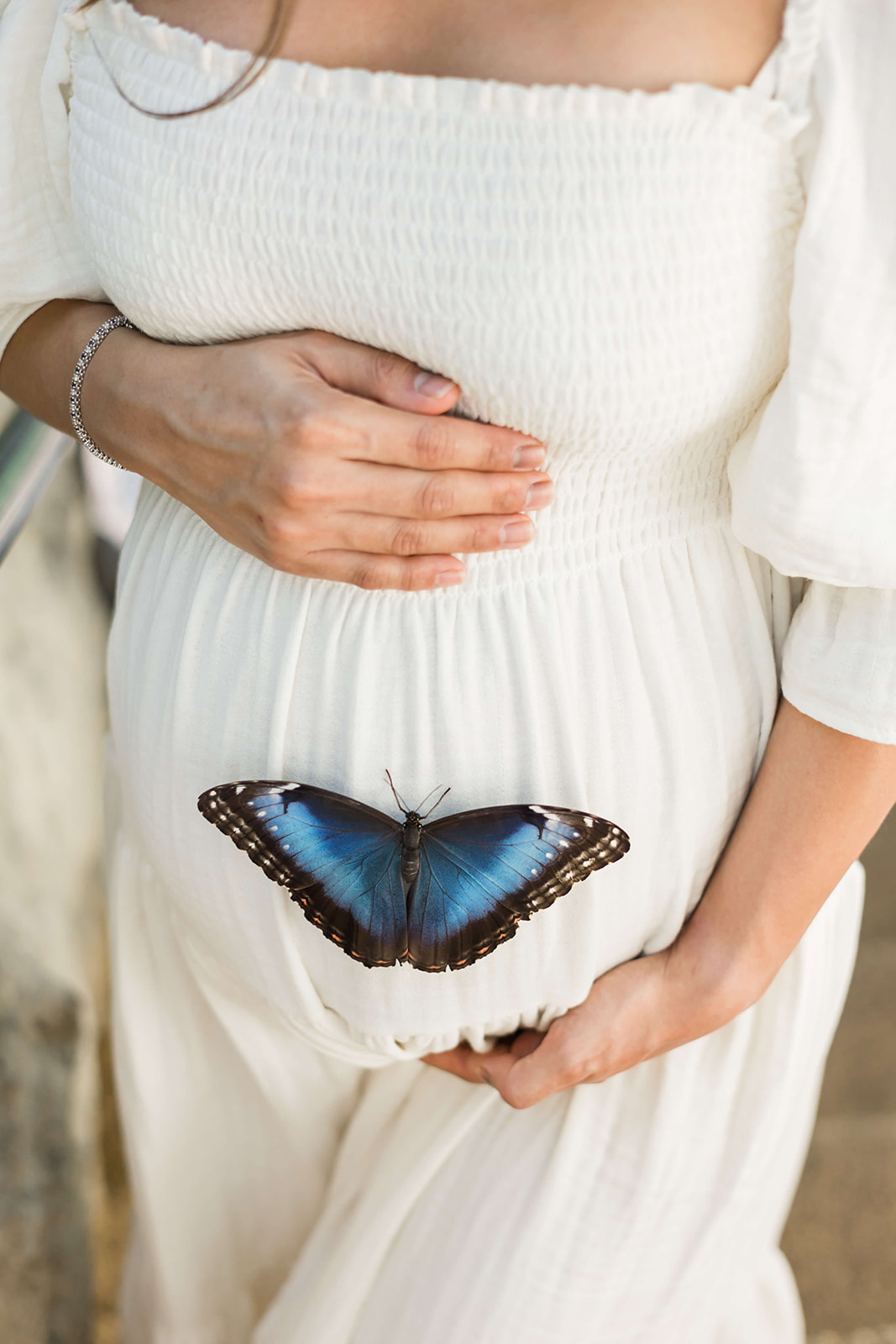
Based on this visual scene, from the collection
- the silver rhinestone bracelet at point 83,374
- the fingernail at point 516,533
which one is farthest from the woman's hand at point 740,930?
the silver rhinestone bracelet at point 83,374

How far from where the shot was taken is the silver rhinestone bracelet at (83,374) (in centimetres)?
90

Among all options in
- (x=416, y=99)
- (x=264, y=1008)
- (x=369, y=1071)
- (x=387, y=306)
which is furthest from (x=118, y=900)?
(x=416, y=99)

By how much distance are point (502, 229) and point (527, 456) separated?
15cm

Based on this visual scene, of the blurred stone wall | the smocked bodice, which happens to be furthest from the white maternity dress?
the blurred stone wall

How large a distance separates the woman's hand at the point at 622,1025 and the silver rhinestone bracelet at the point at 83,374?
0.62 meters

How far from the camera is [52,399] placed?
99 centimetres

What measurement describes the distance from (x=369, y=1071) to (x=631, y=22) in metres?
0.99

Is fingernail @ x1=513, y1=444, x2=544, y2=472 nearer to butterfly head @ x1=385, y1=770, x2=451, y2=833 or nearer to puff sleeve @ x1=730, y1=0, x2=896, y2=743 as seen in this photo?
puff sleeve @ x1=730, y1=0, x2=896, y2=743

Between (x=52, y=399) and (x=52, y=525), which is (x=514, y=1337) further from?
(x=52, y=525)

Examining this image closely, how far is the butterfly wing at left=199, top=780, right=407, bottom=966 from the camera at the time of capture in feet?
2.45

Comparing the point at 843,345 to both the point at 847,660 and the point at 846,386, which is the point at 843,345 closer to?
the point at 846,386

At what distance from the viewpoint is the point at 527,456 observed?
704 mm

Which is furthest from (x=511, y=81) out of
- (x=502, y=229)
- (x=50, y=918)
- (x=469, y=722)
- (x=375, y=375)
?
(x=50, y=918)

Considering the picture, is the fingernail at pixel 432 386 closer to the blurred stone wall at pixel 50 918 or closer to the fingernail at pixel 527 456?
the fingernail at pixel 527 456
